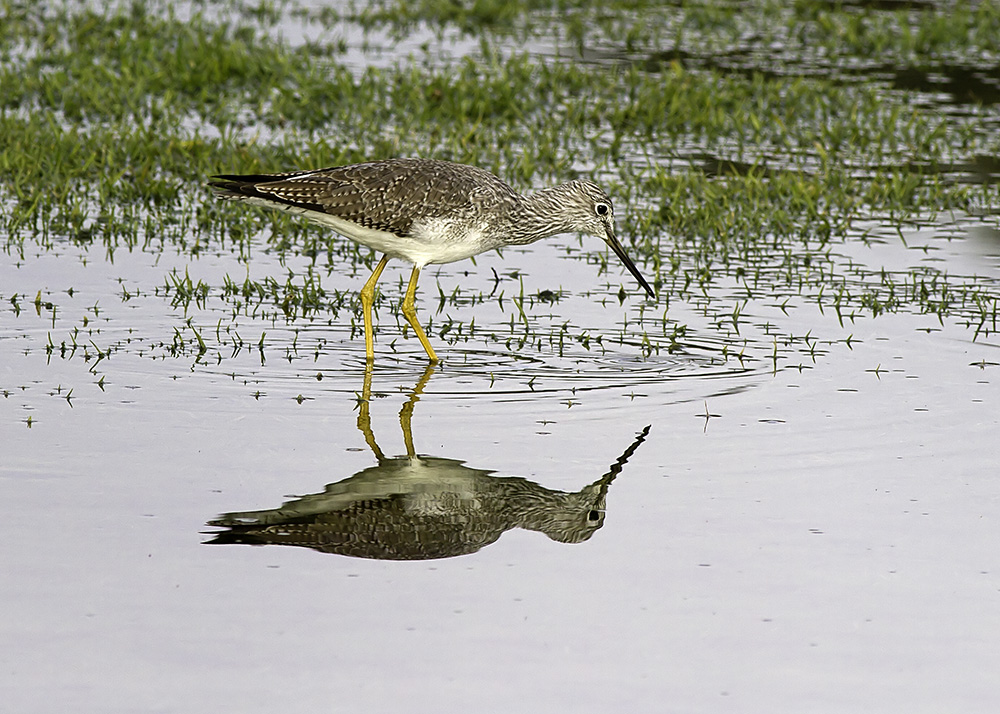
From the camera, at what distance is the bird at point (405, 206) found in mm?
8672

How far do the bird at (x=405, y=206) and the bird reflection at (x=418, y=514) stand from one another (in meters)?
1.99

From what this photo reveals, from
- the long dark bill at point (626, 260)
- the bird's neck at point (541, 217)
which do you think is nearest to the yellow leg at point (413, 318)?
the bird's neck at point (541, 217)

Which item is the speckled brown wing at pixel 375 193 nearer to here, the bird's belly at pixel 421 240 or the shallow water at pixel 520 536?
the bird's belly at pixel 421 240

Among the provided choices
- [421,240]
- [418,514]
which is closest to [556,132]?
[421,240]

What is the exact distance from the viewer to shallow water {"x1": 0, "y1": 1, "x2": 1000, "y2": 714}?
15.7 ft

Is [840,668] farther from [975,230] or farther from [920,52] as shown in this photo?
[920,52]

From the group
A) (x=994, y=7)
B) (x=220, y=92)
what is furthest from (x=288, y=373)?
(x=994, y=7)

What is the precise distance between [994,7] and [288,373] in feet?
46.8

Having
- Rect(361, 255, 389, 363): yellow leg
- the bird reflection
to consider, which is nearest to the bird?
Rect(361, 255, 389, 363): yellow leg

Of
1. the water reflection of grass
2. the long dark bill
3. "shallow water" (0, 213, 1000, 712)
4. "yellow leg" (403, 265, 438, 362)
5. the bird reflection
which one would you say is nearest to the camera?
"shallow water" (0, 213, 1000, 712)

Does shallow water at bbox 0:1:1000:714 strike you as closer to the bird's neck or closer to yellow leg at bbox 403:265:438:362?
yellow leg at bbox 403:265:438:362

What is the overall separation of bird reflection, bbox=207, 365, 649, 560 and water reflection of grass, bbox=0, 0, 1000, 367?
2150mm

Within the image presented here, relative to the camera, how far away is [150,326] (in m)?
8.70

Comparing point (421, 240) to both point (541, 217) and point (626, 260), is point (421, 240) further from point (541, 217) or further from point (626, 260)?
point (626, 260)
